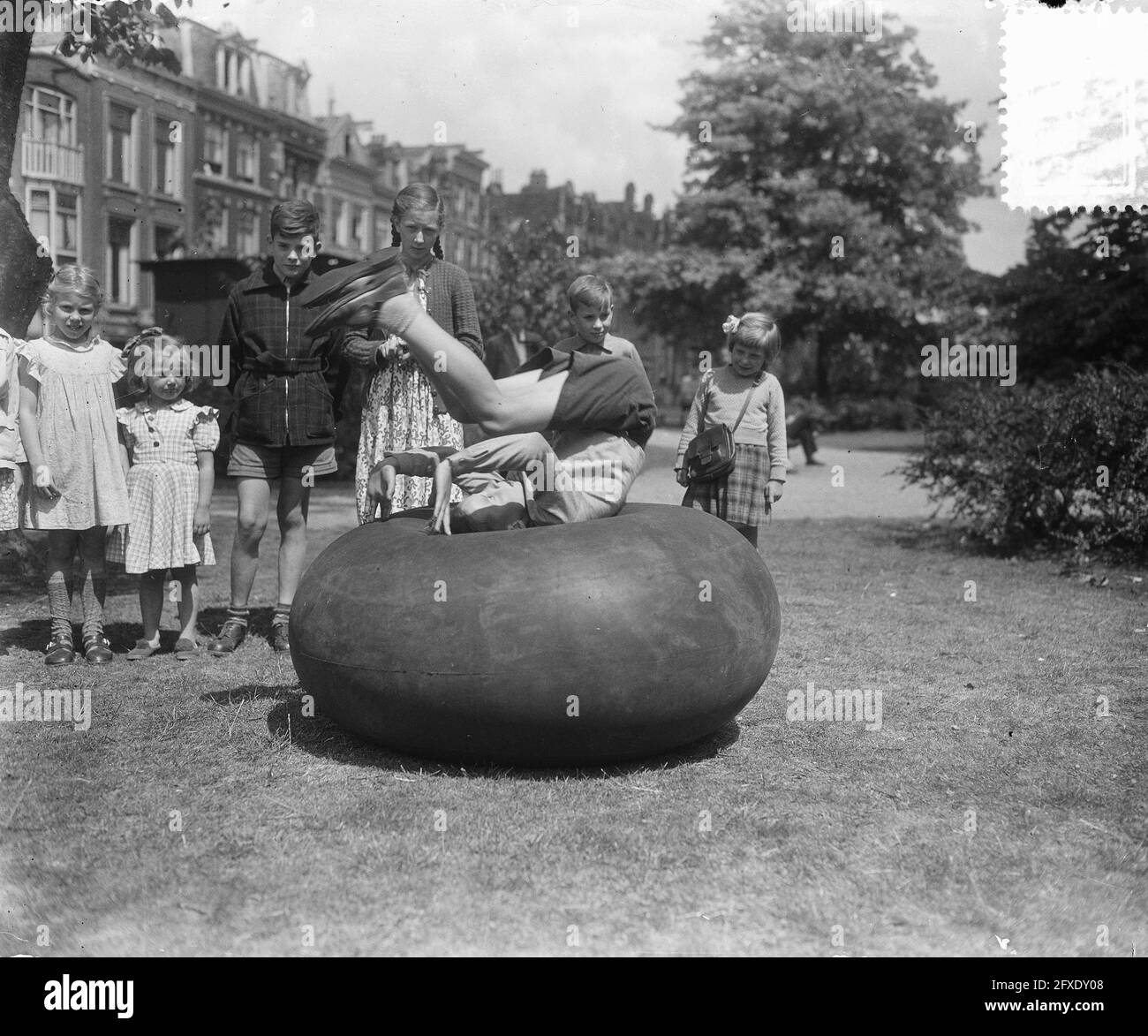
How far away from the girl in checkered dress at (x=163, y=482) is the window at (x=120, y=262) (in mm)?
30366

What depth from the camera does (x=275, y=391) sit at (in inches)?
246

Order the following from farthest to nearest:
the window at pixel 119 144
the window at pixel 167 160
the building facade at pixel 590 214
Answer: the building facade at pixel 590 214 < the window at pixel 167 160 < the window at pixel 119 144

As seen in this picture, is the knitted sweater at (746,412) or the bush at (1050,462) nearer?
the knitted sweater at (746,412)

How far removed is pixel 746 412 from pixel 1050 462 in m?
4.53

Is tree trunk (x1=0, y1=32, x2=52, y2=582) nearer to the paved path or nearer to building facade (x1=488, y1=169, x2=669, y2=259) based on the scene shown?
the paved path

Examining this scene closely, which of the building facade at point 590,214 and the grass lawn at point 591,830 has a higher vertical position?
the building facade at point 590,214

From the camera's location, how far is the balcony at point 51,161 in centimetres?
3172

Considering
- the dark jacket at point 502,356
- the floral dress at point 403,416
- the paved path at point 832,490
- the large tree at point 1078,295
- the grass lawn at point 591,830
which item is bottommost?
the grass lawn at point 591,830

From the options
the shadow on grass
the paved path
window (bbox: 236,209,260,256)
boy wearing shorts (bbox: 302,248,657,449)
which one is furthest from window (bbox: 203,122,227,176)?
boy wearing shorts (bbox: 302,248,657,449)

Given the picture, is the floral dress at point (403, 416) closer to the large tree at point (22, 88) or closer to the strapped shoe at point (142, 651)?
the strapped shoe at point (142, 651)

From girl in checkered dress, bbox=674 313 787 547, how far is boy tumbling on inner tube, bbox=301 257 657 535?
5.92 ft

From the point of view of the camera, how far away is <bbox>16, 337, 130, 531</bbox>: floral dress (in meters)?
5.97

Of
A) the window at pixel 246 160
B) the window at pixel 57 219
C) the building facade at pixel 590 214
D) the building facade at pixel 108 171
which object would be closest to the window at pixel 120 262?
the building facade at pixel 108 171

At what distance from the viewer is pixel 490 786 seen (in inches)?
165
